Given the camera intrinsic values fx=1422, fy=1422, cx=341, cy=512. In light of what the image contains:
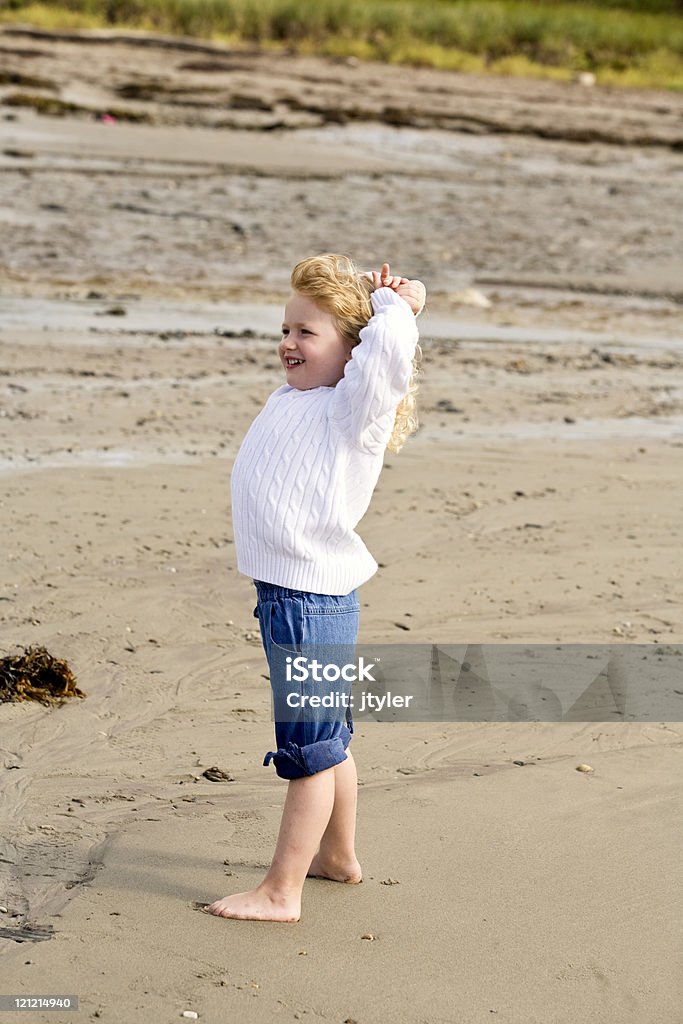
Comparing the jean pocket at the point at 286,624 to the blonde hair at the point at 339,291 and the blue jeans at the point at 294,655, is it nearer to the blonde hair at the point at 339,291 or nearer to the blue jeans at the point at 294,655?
the blue jeans at the point at 294,655

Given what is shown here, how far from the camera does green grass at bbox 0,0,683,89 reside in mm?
25688

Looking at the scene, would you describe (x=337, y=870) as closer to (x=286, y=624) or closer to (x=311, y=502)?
(x=286, y=624)

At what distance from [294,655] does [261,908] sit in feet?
1.82

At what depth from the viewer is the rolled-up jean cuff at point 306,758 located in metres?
3.00

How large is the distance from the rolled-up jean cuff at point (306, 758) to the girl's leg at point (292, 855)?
0.07 feet

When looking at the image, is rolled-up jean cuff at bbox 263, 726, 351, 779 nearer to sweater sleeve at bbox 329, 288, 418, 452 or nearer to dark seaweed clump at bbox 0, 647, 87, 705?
sweater sleeve at bbox 329, 288, 418, 452

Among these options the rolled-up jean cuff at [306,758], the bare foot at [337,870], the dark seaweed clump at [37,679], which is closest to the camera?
the rolled-up jean cuff at [306,758]

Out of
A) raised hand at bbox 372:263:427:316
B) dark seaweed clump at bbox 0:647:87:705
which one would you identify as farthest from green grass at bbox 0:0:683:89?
raised hand at bbox 372:263:427:316

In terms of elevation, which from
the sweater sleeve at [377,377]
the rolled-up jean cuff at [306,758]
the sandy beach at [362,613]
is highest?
the sweater sleeve at [377,377]

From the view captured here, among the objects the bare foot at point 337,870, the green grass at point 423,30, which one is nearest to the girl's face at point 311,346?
the bare foot at point 337,870

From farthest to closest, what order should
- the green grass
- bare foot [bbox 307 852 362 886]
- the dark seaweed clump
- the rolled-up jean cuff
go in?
Answer: the green grass → the dark seaweed clump → bare foot [bbox 307 852 362 886] → the rolled-up jean cuff

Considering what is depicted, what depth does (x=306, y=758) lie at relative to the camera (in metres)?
3.00

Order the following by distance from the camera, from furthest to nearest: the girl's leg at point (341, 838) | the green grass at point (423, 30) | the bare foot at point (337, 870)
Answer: the green grass at point (423, 30) < the bare foot at point (337, 870) < the girl's leg at point (341, 838)

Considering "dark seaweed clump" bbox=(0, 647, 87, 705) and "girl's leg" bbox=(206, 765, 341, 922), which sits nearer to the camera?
"girl's leg" bbox=(206, 765, 341, 922)
